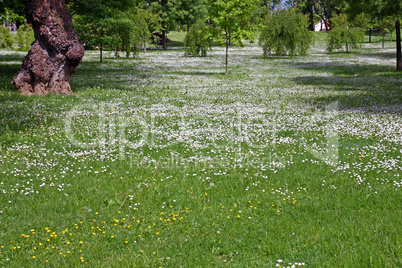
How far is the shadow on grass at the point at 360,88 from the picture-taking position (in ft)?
54.7

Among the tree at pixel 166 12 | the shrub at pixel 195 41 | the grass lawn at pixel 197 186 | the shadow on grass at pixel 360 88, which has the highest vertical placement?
the tree at pixel 166 12

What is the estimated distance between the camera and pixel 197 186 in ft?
24.4

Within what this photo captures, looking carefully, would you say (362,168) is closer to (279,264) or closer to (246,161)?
(246,161)

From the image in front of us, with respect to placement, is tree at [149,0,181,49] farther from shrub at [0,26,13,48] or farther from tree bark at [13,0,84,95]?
tree bark at [13,0,84,95]

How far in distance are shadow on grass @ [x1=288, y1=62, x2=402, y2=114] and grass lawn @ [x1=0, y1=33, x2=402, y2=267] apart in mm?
1170

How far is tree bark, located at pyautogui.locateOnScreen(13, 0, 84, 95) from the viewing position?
648 inches

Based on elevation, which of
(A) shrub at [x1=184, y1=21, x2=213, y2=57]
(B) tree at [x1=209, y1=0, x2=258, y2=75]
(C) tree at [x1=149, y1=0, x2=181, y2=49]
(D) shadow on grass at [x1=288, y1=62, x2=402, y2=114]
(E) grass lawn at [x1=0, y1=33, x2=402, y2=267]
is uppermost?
(C) tree at [x1=149, y1=0, x2=181, y2=49]

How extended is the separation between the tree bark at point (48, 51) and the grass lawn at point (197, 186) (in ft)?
5.66

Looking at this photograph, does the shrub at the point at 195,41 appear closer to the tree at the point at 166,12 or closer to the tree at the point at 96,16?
the tree at the point at 96,16

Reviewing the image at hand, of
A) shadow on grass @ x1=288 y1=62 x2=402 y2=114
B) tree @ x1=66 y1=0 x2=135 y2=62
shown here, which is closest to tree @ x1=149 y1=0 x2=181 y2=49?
tree @ x1=66 y1=0 x2=135 y2=62

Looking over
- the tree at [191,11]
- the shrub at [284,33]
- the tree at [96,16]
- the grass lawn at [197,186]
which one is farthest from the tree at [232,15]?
the tree at [191,11]

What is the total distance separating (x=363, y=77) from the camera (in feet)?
90.9

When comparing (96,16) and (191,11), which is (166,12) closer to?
(191,11)

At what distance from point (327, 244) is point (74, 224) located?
391 cm
